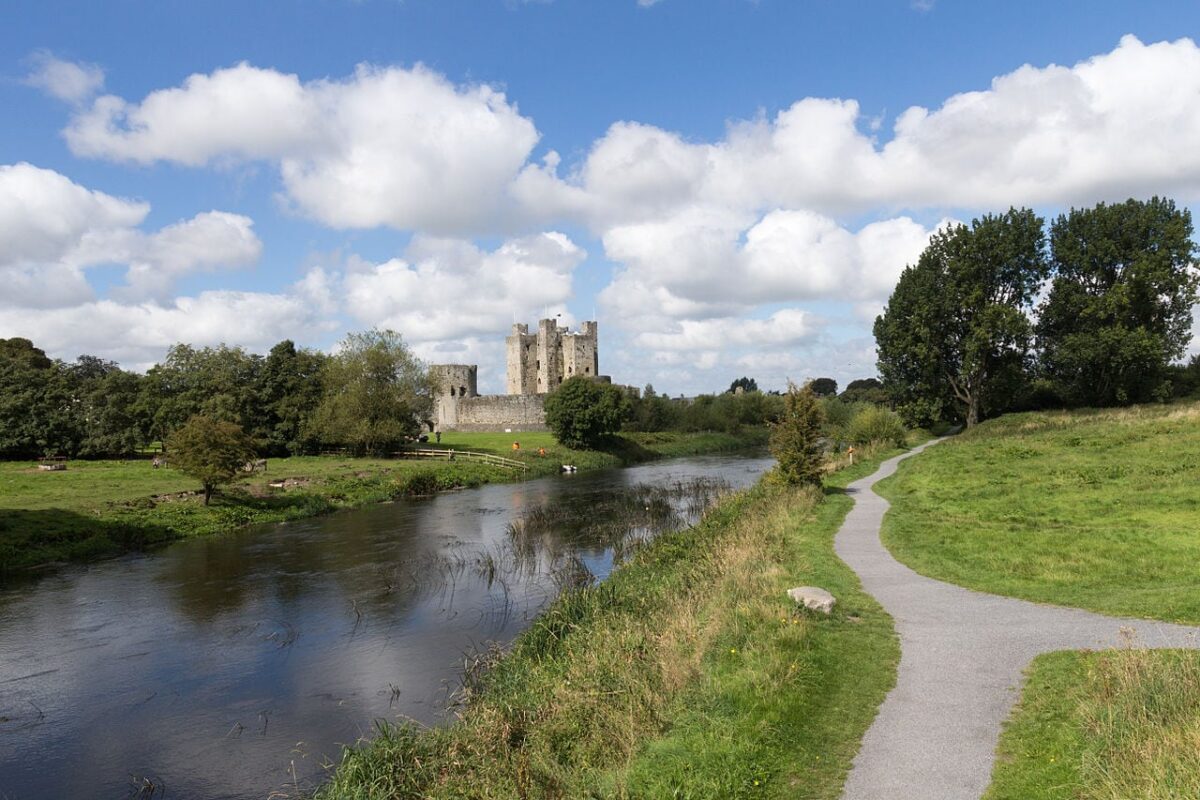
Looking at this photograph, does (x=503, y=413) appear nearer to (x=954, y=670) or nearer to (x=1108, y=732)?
(x=954, y=670)

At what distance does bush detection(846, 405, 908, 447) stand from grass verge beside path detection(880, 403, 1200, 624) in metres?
10.4

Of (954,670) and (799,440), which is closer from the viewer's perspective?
(954,670)

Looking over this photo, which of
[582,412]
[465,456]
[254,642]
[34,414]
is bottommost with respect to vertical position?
[254,642]

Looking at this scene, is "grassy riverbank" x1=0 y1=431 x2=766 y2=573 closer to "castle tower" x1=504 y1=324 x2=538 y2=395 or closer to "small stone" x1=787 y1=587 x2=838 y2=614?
"small stone" x1=787 y1=587 x2=838 y2=614

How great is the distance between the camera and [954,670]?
845 cm

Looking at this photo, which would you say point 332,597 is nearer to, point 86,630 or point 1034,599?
point 86,630

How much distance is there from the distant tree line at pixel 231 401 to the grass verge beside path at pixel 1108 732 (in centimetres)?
4402

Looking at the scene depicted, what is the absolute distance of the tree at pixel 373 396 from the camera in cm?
4775

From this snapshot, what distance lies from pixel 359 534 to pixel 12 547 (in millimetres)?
9984

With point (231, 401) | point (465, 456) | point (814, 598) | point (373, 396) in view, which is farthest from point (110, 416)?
point (814, 598)

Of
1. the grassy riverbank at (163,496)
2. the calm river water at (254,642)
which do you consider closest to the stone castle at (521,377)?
the grassy riverbank at (163,496)

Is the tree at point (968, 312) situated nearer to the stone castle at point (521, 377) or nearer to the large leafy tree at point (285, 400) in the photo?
the stone castle at point (521, 377)

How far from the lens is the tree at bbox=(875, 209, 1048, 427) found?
46.5m

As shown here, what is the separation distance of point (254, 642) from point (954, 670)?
12.5 meters
